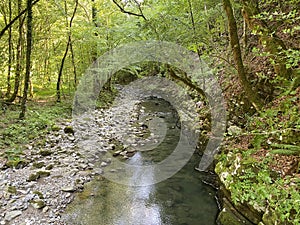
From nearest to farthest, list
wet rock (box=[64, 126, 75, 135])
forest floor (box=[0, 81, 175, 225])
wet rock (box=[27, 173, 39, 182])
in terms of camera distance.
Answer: forest floor (box=[0, 81, 175, 225]) < wet rock (box=[27, 173, 39, 182]) < wet rock (box=[64, 126, 75, 135])

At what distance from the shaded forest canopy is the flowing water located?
2.53 ft

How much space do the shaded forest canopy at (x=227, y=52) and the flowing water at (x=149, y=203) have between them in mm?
772

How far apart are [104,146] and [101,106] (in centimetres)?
493

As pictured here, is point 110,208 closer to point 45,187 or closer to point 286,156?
point 45,187

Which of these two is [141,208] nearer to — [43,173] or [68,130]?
[43,173]

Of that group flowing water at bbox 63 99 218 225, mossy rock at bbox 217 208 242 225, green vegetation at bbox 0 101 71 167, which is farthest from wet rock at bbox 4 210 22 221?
mossy rock at bbox 217 208 242 225

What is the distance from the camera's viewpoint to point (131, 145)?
301 inches

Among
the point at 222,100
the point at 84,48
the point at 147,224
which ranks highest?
the point at 84,48

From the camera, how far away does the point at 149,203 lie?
4570mm

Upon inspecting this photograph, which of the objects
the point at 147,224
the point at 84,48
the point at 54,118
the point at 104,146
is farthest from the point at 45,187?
the point at 84,48

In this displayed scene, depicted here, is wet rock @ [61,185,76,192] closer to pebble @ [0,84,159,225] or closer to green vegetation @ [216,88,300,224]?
pebble @ [0,84,159,225]

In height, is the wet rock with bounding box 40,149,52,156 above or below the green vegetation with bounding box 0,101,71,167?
below

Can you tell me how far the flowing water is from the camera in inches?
160

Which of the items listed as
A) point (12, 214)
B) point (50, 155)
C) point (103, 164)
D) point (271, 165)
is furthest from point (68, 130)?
point (271, 165)
